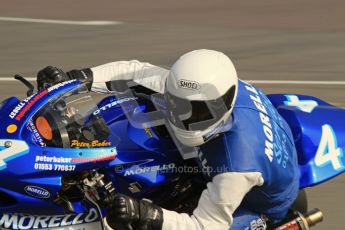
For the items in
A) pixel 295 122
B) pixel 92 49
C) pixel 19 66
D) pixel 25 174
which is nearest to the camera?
pixel 25 174

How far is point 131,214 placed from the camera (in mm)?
4273

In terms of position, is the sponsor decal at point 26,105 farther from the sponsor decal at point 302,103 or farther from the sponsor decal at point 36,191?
the sponsor decal at point 302,103

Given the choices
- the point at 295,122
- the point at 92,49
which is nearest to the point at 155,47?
the point at 92,49

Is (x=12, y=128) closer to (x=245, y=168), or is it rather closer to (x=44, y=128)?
(x=44, y=128)

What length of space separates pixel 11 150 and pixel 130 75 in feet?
4.30

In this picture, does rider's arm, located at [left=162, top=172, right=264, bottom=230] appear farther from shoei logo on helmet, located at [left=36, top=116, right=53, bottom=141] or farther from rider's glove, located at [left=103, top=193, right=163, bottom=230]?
shoei logo on helmet, located at [left=36, top=116, right=53, bottom=141]

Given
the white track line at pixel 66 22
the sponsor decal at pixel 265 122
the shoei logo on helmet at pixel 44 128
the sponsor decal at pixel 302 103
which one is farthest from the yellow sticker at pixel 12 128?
the white track line at pixel 66 22

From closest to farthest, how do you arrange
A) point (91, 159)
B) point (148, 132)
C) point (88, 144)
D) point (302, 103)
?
point (91, 159) → point (88, 144) → point (148, 132) → point (302, 103)

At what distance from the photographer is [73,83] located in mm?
4742

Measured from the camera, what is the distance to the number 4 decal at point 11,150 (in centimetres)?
428

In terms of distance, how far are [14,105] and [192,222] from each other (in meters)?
1.15

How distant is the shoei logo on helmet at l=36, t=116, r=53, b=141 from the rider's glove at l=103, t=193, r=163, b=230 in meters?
0.46

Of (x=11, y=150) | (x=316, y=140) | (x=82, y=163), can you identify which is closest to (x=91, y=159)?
(x=82, y=163)

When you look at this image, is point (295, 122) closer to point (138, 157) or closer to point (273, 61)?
point (138, 157)
